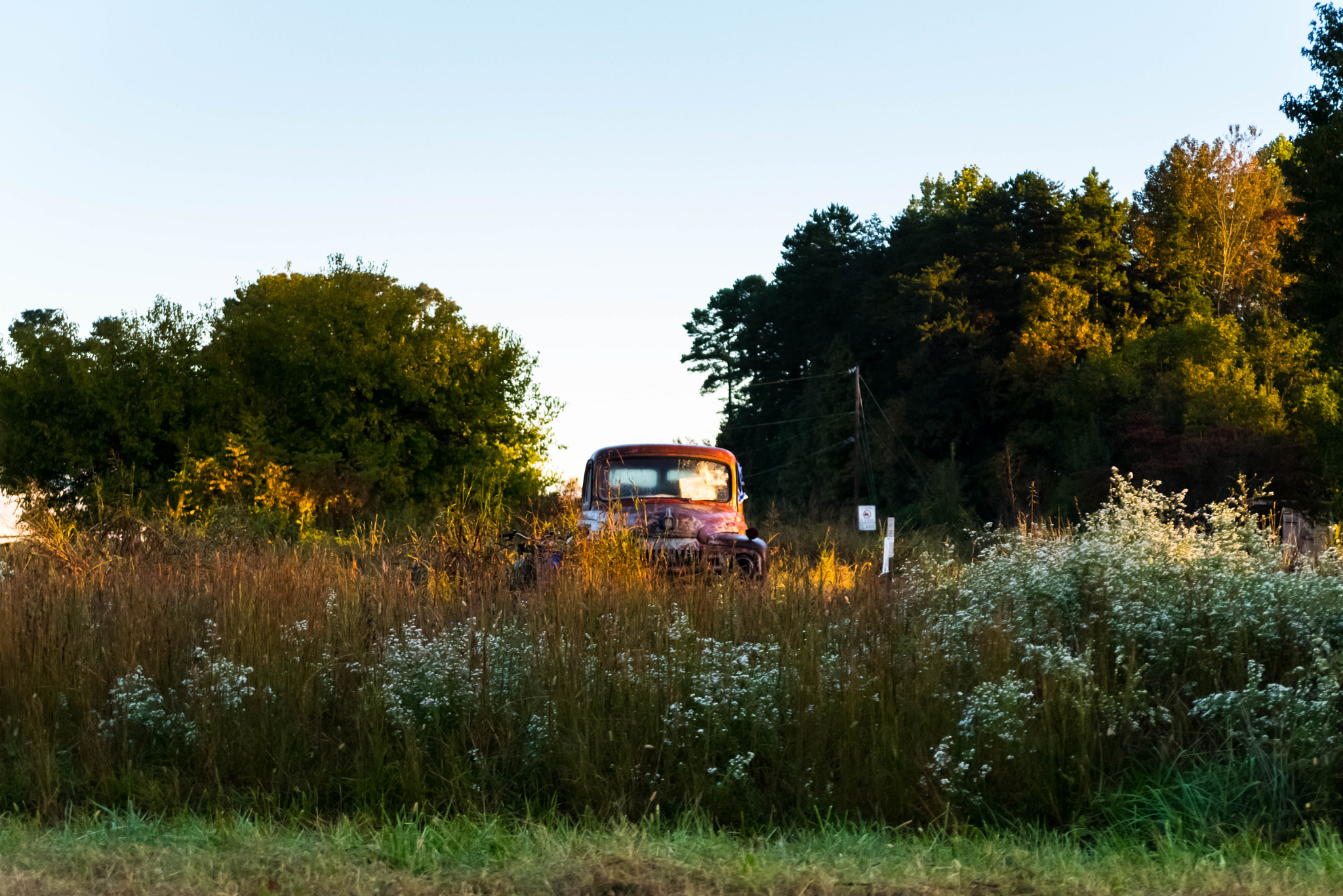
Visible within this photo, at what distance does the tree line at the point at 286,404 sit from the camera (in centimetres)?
4009

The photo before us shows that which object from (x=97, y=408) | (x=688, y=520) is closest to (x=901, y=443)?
(x=97, y=408)

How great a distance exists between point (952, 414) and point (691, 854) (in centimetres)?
5468

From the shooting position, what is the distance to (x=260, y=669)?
294 inches

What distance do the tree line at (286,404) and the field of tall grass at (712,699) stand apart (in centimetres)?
3103

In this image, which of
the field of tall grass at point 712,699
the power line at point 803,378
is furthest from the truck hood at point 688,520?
the power line at point 803,378

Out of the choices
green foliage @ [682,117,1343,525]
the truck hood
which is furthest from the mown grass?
green foliage @ [682,117,1343,525]

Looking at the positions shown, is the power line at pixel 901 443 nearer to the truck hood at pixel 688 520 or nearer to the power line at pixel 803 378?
the power line at pixel 803 378

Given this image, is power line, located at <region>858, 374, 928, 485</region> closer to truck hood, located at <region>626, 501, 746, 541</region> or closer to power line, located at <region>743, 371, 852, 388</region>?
power line, located at <region>743, 371, 852, 388</region>

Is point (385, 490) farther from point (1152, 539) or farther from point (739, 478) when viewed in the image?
point (1152, 539)

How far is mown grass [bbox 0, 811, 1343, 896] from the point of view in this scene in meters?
4.49

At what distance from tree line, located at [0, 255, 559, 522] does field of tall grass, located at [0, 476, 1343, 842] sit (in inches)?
1222

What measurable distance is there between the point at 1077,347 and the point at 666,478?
1680 inches

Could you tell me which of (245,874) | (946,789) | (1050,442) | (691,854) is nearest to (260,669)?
(245,874)

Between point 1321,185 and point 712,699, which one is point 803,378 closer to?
point 1321,185
